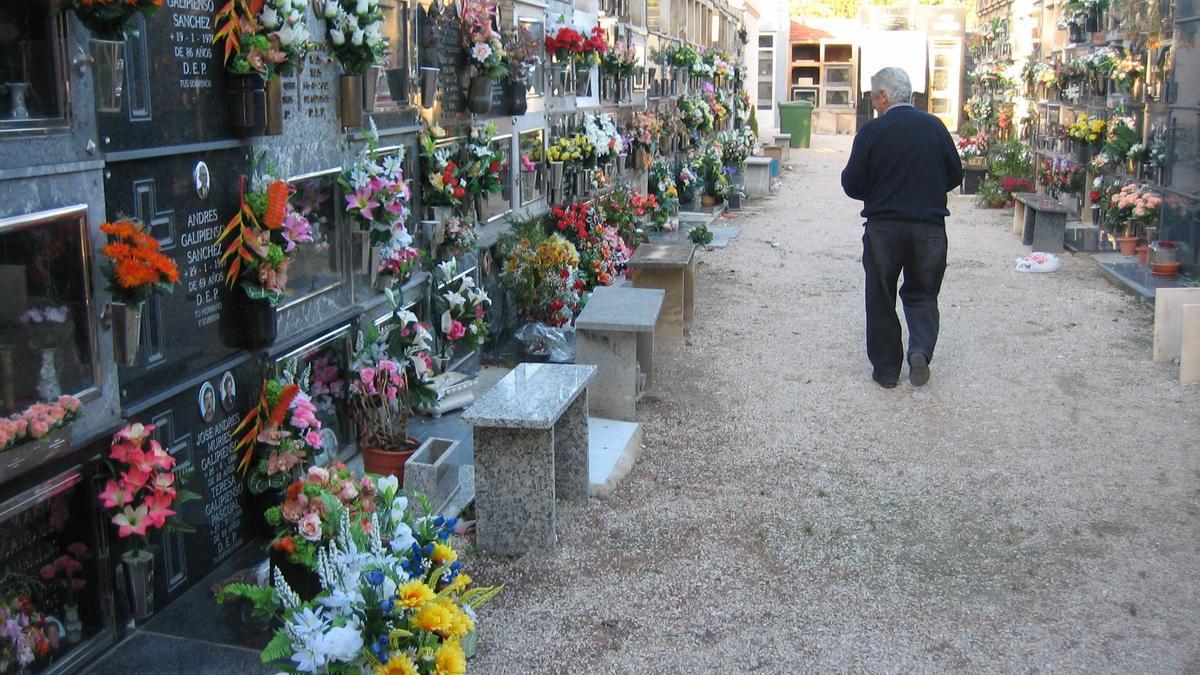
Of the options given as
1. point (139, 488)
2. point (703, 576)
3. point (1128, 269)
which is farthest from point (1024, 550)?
point (1128, 269)

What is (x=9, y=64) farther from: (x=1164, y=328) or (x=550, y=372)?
(x=1164, y=328)

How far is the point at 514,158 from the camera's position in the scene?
675 centimetres

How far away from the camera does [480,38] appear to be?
557 cm

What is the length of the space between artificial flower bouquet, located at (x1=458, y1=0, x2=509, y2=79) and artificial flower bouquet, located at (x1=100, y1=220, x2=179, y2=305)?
294cm

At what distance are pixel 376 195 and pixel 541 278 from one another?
2194mm

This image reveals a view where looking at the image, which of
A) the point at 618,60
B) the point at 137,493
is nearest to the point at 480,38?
the point at 137,493

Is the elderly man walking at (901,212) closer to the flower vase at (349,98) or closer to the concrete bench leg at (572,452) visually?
the concrete bench leg at (572,452)

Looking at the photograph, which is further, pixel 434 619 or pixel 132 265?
pixel 132 265

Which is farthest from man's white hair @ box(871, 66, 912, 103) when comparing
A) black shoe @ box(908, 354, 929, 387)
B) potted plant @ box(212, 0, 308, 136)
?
potted plant @ box(212, 0, 308, 136)

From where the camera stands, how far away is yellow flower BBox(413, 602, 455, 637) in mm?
2561

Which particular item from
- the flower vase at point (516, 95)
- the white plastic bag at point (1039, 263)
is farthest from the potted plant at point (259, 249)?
the white plastic bag at point (1039, 263)

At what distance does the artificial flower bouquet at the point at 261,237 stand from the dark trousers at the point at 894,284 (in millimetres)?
3334

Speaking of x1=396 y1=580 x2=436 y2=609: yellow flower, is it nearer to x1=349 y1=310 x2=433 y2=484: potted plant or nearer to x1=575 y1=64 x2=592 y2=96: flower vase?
x1=349 y1=310 x2=433 y2=484: potted plant

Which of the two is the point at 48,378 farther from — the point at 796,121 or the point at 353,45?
the point at 796,121
